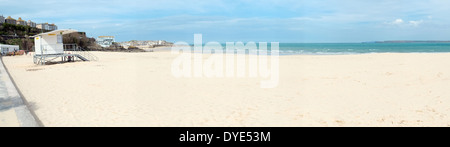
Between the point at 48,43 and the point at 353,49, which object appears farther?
the point at 353,49

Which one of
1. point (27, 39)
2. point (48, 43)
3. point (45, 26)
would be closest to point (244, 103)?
point (48, 43)

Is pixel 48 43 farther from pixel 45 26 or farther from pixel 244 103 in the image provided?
pixel 45 26

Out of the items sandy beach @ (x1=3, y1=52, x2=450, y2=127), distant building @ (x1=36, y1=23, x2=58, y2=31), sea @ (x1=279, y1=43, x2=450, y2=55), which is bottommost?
sandy beach @ (x1=3, y1=52, x2=450, y2=127)

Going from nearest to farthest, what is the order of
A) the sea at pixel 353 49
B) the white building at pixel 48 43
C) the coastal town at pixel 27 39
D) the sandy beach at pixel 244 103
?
1. the sandy beach at pixel 244 103
2. the white building at pixel 48 43
3. the coastal town at pixel 27 39
4. the sea at pixel 353 49

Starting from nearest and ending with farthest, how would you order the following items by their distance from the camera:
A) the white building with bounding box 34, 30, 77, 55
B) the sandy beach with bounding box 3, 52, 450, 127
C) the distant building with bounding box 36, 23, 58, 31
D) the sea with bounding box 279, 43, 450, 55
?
the sandy beach with bounding box 3, 52, 450, 127
the white building with bounding box 34, 30, 77, 55
the sea with bounding box 279, 43, 450, 55
the distant building with bounding box 36, 23, 58, 31

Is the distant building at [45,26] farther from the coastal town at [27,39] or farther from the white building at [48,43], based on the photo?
the white building at [48,43]

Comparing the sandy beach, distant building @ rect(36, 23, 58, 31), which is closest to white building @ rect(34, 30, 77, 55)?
the sandy beach

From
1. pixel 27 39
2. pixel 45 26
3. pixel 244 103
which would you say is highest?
pixel 45 26

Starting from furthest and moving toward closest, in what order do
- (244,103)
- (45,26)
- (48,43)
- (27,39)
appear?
(45,26) → (27,39) → (48,43) → (244,103)

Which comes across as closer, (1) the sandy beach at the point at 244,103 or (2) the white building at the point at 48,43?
(1) the sandy beach at the point at 244,103

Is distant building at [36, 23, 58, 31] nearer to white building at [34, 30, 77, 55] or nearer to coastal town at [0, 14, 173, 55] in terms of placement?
coastal town at [0, 14, 173, 55]

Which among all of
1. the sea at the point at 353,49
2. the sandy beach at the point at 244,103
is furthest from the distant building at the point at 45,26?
the sandy beach at the point at 244,103

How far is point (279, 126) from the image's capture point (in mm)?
4387
